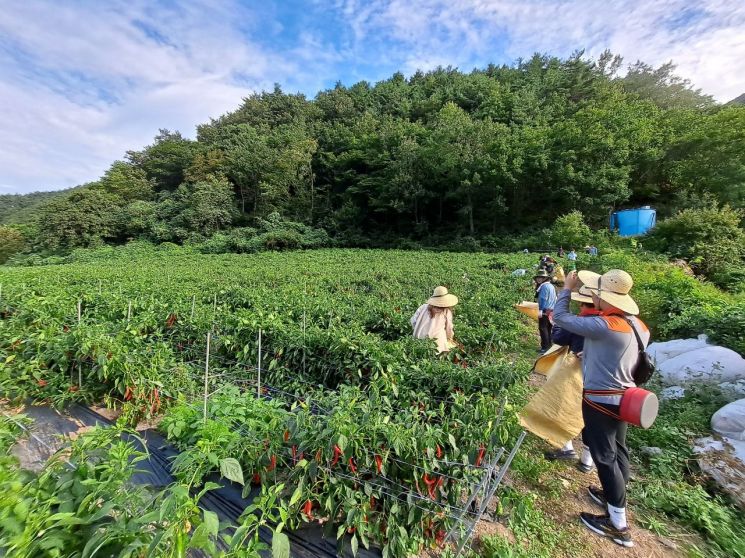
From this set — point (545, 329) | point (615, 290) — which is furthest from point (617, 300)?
point (545, 329)

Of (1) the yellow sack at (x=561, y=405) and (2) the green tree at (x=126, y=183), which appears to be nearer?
(1) the yellow sack at (x=561, y=405)

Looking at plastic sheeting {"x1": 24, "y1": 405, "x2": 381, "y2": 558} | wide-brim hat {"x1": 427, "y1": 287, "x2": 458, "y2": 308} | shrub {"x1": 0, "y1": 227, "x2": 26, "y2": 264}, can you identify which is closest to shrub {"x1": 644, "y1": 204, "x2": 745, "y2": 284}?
wide-brim hat {"x1": 427, "y1": 287, "x2": 458, "y2": 308}

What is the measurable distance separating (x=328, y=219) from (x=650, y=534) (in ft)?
106

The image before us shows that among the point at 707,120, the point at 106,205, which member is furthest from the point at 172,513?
the point at 106,205

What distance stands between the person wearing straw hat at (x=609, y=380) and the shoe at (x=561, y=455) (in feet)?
2.65

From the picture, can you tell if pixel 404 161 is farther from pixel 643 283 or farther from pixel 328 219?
pixel 643 283

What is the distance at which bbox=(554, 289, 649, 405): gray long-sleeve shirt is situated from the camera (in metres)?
2.48

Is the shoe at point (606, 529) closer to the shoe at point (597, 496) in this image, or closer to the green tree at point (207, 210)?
the shoe at point (597, 496)

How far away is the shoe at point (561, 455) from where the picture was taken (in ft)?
11.5

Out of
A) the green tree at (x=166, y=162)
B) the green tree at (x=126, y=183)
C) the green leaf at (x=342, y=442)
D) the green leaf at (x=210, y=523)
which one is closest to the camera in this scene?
the green leaf at (x=210, y=523)

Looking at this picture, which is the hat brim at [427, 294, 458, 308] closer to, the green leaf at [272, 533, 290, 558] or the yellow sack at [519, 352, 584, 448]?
the yellow sack at [519, 352, 584, 448]

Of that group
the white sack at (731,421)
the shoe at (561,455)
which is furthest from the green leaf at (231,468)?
the white sack at (731,421)

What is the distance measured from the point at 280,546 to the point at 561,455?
3211mm

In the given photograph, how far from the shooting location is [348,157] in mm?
35594
